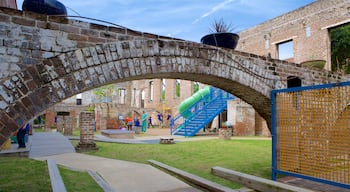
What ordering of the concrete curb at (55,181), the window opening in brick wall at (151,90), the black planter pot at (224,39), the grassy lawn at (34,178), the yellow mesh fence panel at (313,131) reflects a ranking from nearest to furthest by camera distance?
the concrete curb at (55,181) → the grassy lawn at (34,178) → the yellow mesh fence panel at (313,131) → the black planter pot at (224,39) → the window opening in brick wall at (151,90)

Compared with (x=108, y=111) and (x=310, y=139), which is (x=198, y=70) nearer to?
(x=310, y=139)

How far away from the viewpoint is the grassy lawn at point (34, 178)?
436 centimetres

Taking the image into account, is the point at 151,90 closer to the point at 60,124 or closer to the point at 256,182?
the point at 60,124

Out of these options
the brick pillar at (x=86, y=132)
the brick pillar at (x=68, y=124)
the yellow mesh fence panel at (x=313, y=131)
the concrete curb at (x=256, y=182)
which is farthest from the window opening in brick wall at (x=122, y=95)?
the yellow mesh fence panel at (x=313, y=131)

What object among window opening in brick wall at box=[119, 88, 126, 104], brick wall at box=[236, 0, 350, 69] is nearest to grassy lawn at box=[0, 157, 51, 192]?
brick wall at box=[236, 0, 350, 69]

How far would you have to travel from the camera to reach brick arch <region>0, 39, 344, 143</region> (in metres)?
3.01

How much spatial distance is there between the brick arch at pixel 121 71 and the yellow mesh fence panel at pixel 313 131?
2.18ft

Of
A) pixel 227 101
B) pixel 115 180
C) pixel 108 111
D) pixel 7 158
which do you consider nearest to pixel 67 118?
pixel 108 111

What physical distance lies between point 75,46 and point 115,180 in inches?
109

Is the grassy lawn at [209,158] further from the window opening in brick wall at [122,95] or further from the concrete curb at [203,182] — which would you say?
the window opening in brick wall at [122,95]

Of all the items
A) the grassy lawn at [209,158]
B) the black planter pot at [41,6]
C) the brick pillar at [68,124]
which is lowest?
the grassy lawn at [209,158]

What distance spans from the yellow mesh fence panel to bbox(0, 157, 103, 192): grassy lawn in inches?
144

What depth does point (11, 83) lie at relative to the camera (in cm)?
297

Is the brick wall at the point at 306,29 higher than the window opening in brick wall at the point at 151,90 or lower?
higher
